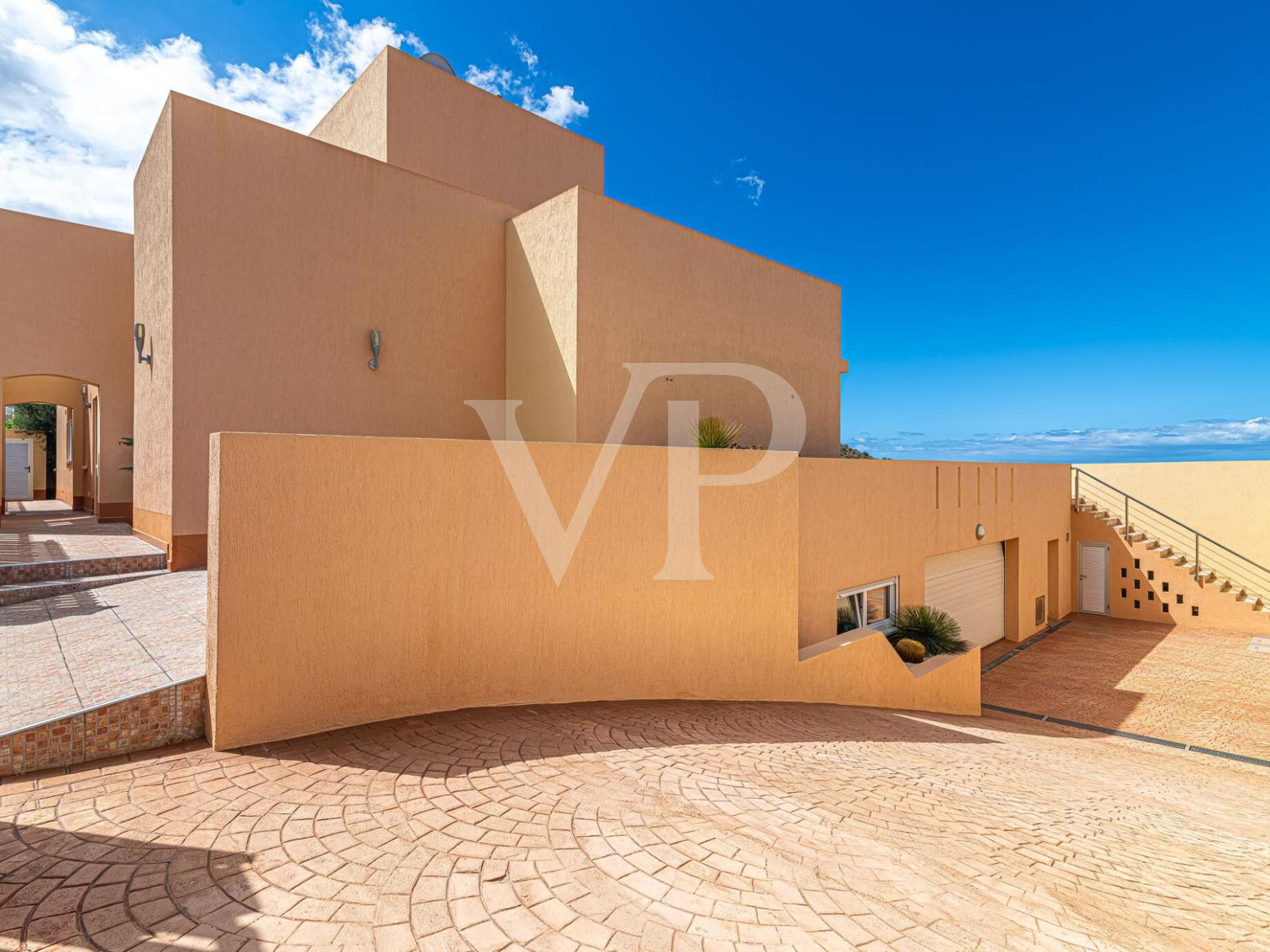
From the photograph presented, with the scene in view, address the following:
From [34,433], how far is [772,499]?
27053 mm

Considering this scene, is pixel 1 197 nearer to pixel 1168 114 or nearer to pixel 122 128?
pixel 122 128

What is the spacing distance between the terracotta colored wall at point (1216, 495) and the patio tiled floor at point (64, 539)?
27.9 m

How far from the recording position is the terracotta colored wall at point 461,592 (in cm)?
459

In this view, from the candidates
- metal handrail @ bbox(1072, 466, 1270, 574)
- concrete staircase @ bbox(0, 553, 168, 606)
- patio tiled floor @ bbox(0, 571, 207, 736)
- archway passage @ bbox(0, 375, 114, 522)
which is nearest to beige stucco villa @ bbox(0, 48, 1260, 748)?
archway passage @ bbox(0, 375, 114, 522)

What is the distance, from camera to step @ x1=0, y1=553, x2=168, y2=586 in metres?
7.84

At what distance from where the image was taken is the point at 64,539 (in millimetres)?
10375

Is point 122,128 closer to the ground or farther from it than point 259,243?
farther from it

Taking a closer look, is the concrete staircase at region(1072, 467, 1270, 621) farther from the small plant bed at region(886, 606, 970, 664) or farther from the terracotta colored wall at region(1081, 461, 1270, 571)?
the small plant bed at region(886, 606, 970, 664)

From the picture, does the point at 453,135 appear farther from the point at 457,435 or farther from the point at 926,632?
the point at 926,632

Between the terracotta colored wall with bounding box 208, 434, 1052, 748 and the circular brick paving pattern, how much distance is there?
0.45 m

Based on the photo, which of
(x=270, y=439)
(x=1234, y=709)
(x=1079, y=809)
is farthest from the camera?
(x=1234, y=709)

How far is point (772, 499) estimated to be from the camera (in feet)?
25.0

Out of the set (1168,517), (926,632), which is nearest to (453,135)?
(926,632)

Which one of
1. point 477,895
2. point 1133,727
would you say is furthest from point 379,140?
point 1133,727
